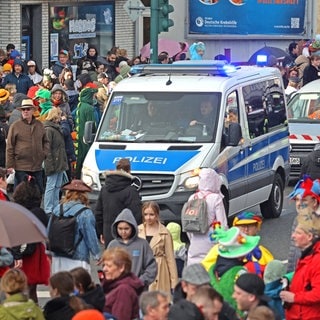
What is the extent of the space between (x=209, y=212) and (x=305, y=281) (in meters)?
3.52

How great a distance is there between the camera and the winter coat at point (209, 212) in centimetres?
1266

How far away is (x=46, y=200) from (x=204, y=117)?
2.92 metres

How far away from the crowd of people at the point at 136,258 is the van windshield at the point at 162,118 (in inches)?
5.5

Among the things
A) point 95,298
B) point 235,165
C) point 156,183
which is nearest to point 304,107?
point 235,165

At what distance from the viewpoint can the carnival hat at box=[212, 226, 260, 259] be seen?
994cm

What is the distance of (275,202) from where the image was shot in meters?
18.9

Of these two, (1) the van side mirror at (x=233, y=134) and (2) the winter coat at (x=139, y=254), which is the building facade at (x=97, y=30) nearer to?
(1) the van side mirror at (x=233, y=134)

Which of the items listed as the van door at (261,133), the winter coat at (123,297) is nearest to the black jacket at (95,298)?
the winter coat at (123,297)

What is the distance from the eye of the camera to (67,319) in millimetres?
9078

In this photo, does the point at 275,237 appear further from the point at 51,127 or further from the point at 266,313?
the point at 266,313

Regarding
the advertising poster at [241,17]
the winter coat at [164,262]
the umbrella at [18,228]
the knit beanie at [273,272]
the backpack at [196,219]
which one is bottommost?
the winter coat at [164,262]

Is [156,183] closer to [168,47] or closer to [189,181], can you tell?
[189,181]

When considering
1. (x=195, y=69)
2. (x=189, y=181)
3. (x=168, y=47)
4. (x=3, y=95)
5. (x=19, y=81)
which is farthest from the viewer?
(x=168, y=47)

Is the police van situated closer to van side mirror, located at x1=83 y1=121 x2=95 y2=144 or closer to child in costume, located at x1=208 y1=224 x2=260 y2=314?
van side mirror, located at x1=83 y1=121 x2=95 y2=144
